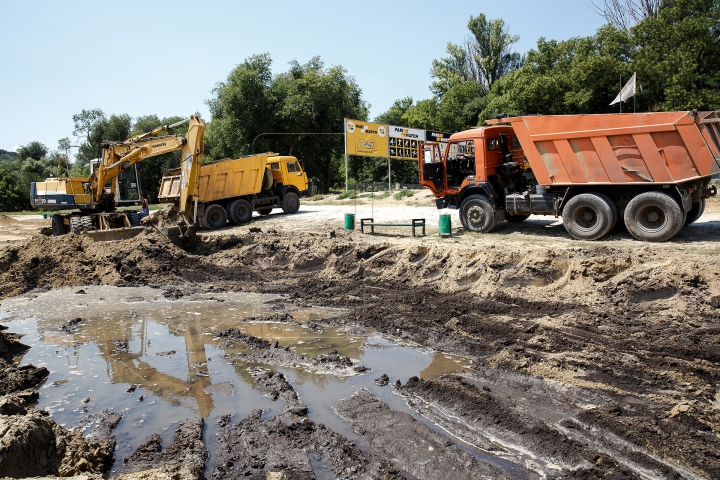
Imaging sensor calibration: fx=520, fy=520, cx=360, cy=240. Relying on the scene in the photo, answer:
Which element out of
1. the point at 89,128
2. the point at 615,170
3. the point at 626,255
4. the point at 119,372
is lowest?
the point at 119,372

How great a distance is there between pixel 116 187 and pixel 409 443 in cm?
1844

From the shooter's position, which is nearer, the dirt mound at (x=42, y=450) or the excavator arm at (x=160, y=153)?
the dirt mound at (x=42, y=450)

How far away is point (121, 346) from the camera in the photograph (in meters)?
8.02

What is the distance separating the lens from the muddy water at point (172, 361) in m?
5.63

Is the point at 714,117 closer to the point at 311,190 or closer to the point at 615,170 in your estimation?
the point at 615,170

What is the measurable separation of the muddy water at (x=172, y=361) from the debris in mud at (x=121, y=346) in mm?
21

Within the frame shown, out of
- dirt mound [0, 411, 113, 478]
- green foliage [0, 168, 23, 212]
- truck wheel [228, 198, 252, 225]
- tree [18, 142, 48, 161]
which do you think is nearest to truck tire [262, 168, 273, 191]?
truck wheel [228, 198, 252, 225]

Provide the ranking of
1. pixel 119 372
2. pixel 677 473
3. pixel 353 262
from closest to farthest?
pixel 677 473 < pixel 119 372 < pixel 353 262

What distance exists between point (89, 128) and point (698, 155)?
56465mm

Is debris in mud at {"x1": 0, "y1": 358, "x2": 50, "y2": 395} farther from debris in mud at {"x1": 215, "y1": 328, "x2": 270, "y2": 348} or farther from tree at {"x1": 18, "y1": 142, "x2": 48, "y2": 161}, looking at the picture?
tree at {"x1": 18, "y1": 142, "x2": 48, "y2": 161}

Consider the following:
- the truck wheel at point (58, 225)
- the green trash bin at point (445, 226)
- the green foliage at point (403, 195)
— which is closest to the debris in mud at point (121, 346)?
the green trash bin at point (445, 226)

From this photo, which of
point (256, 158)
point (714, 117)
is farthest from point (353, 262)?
point (256, 158)

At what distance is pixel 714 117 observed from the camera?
10938mm

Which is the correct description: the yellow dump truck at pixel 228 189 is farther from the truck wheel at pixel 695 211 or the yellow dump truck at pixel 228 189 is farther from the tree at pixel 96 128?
the tree at pixel 96 128
